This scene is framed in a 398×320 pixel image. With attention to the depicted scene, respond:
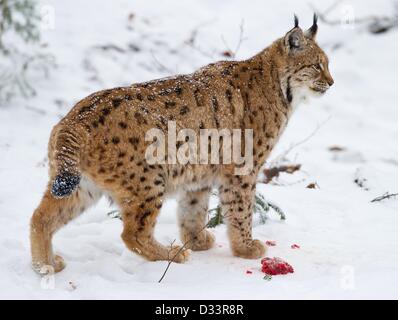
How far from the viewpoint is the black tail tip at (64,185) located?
4.30 meters

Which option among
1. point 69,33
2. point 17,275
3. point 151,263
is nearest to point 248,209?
point 151,263

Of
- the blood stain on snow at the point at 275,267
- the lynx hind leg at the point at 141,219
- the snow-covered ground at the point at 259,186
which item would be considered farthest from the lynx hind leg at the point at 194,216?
the blood stain on snow at the point at 275,267

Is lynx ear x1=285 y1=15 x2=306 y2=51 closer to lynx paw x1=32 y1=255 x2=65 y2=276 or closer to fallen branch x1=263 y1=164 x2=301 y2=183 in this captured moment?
fallen branch x1=263 y1=164 x2=301 y2=183

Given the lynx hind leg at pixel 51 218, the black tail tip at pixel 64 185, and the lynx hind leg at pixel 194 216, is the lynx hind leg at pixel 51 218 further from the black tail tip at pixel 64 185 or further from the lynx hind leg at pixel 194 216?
the lynx hind leg at pixel 194 216

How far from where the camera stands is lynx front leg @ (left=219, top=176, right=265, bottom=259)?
17.9 ft

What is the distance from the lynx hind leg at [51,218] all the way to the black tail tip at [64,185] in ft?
1.30

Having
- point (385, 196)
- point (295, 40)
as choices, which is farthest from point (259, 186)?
point (295, 40)

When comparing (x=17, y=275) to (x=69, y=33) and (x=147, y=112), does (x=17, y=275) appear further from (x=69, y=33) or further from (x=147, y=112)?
(x=69, y=33)

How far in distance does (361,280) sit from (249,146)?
151 cm

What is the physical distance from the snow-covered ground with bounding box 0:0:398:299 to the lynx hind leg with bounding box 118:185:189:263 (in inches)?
6.1

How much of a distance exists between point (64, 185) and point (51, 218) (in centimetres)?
65

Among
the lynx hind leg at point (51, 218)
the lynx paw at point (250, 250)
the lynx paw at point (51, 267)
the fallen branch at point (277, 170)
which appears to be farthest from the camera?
the fallen branch at point (277, 170)

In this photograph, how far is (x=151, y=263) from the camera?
5016mm

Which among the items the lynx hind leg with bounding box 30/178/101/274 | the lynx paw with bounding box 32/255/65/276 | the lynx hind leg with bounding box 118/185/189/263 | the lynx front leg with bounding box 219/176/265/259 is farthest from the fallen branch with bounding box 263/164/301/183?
the lynx paw with bounding box 32/255/65/276
